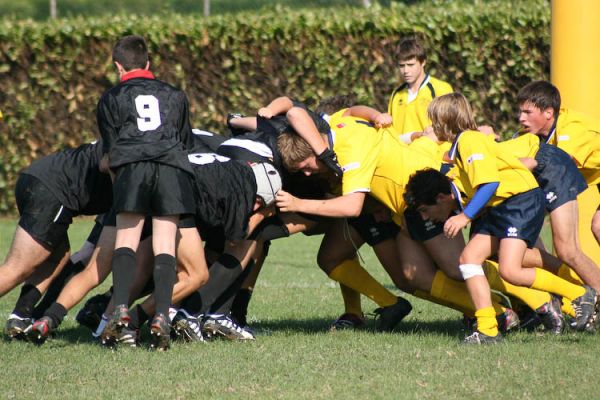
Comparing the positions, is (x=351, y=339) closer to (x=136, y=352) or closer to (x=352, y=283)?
(x=352, y=283)

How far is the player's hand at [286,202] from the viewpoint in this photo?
6.68 metres

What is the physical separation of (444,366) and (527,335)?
1376 mm

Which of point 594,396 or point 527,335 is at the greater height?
point 594,396

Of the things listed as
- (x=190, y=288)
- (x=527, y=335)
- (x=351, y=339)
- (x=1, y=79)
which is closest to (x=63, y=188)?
(x=190, y=288)

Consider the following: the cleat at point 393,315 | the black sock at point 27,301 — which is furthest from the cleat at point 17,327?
the cleat at point 393,315

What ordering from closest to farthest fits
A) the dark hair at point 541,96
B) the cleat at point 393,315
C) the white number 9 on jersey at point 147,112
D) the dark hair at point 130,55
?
the white number 9 on jersey at point 147,112 → the dark hair at point 130,55 → the dark hair at point 541,96 → the cleat at point 393,315

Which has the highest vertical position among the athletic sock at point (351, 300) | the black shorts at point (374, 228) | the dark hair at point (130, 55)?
the dark hair at point (130, 55)

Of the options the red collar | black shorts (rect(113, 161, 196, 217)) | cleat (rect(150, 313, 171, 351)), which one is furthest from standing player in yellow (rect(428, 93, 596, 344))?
the red collar

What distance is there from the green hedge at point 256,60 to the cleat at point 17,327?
8440 millimetres

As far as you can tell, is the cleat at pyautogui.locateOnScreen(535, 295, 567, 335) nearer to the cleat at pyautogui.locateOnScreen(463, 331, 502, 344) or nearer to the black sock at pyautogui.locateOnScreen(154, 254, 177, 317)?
the cleat at pyautogui.locateOnScreen(463, 331, 502, 344)

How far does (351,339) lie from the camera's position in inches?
267

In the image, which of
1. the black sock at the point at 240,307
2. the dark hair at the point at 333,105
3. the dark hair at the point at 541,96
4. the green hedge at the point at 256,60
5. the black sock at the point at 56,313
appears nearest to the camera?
the black sock at the point at 56,313

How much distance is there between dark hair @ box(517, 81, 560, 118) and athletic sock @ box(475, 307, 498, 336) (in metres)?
1.61

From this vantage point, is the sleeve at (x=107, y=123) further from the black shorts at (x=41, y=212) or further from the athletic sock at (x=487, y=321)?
the athletic sock at (x=487, y=321)
